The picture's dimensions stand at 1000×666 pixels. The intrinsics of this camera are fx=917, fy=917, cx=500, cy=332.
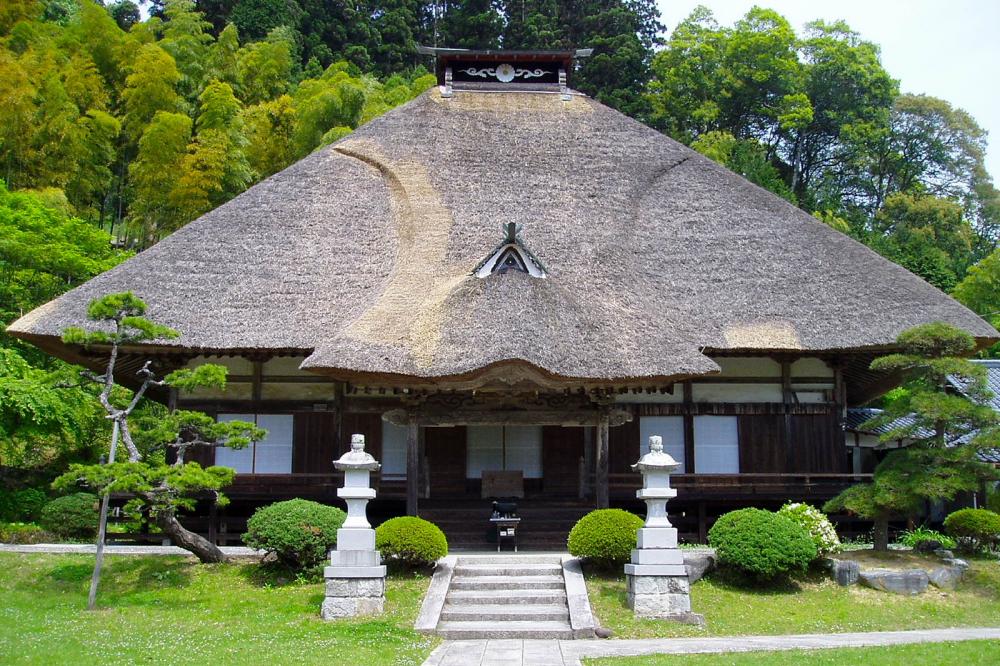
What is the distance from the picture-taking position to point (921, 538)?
16531mm

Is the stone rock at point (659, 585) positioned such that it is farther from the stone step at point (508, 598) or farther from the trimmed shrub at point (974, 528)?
the trimmed shrub at point (974, 528)

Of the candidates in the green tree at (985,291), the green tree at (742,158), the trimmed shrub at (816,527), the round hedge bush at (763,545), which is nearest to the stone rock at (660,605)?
the round hedge bush at (763,545)

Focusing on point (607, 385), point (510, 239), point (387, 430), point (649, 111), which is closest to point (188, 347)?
point (387, 430)

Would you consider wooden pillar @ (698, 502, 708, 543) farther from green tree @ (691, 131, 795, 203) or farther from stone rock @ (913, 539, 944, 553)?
green tree @ (691, 131, 795, 203)

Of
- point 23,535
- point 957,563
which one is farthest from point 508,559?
point 23,535

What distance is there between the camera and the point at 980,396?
14.9m

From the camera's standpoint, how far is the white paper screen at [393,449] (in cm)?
1912

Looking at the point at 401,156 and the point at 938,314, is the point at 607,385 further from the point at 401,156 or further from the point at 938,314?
the point at 401,156

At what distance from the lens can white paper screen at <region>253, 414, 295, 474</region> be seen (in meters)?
19.1

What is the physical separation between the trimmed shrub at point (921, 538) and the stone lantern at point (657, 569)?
5.56 meters

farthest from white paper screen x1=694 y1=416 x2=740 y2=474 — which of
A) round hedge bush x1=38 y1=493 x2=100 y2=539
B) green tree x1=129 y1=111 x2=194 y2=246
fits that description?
green tree x1=129 y1=111 x2=194 y2=246

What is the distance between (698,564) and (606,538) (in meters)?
1.53

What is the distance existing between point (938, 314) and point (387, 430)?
11330 mm

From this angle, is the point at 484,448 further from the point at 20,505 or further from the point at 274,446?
the point at 20,505
